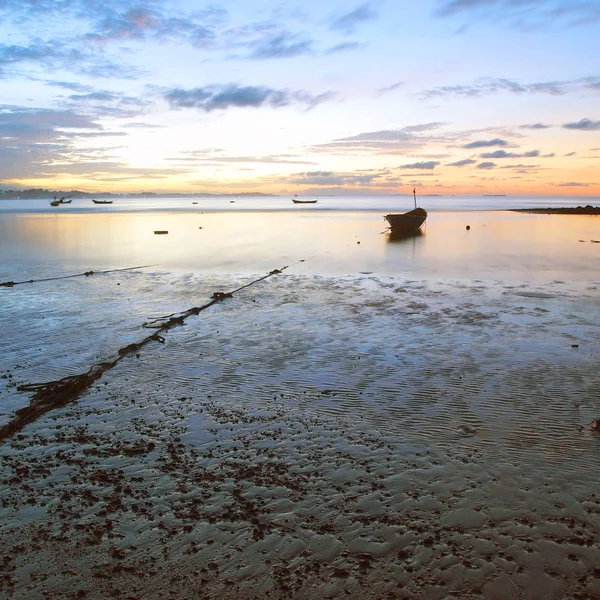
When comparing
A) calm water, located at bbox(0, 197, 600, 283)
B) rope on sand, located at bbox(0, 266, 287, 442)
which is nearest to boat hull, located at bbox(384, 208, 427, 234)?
calm water, located at bbox(0, 197, 600, 283)

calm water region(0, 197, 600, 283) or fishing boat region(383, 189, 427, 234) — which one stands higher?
fishing boat region(383, 189, 427, 234)

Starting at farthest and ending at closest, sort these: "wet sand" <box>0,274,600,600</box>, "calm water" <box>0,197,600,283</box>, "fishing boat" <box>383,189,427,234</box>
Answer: "fishing boat" <box>383,189,427,234</box>
"calm water" <box>0,197,600,283</box>
"wet sand" <box>0,274,600,600</box>

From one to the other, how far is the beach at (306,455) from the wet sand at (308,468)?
3 centimetres

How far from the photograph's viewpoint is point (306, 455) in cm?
768

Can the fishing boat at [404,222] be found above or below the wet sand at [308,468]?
above

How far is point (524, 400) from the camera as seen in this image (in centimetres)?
978

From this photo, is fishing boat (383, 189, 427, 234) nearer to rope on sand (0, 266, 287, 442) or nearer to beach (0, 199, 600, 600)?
beach (0, 199, 600, 600)

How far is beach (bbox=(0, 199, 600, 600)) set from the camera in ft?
17.4

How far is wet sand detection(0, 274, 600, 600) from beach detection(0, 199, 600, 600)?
1.2 inches

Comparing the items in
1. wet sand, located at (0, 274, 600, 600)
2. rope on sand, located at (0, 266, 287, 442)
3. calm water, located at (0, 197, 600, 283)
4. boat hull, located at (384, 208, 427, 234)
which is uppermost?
boat hull, located at (384, 208, 427, 234)

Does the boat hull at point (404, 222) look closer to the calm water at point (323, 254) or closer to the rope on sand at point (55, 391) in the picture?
the calm water at point (323, 254)

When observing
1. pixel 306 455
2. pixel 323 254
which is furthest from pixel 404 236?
pixel 306 455

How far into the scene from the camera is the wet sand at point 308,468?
5266mm

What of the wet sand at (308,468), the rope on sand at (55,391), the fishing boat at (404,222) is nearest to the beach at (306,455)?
the wet sand at (308,468)
